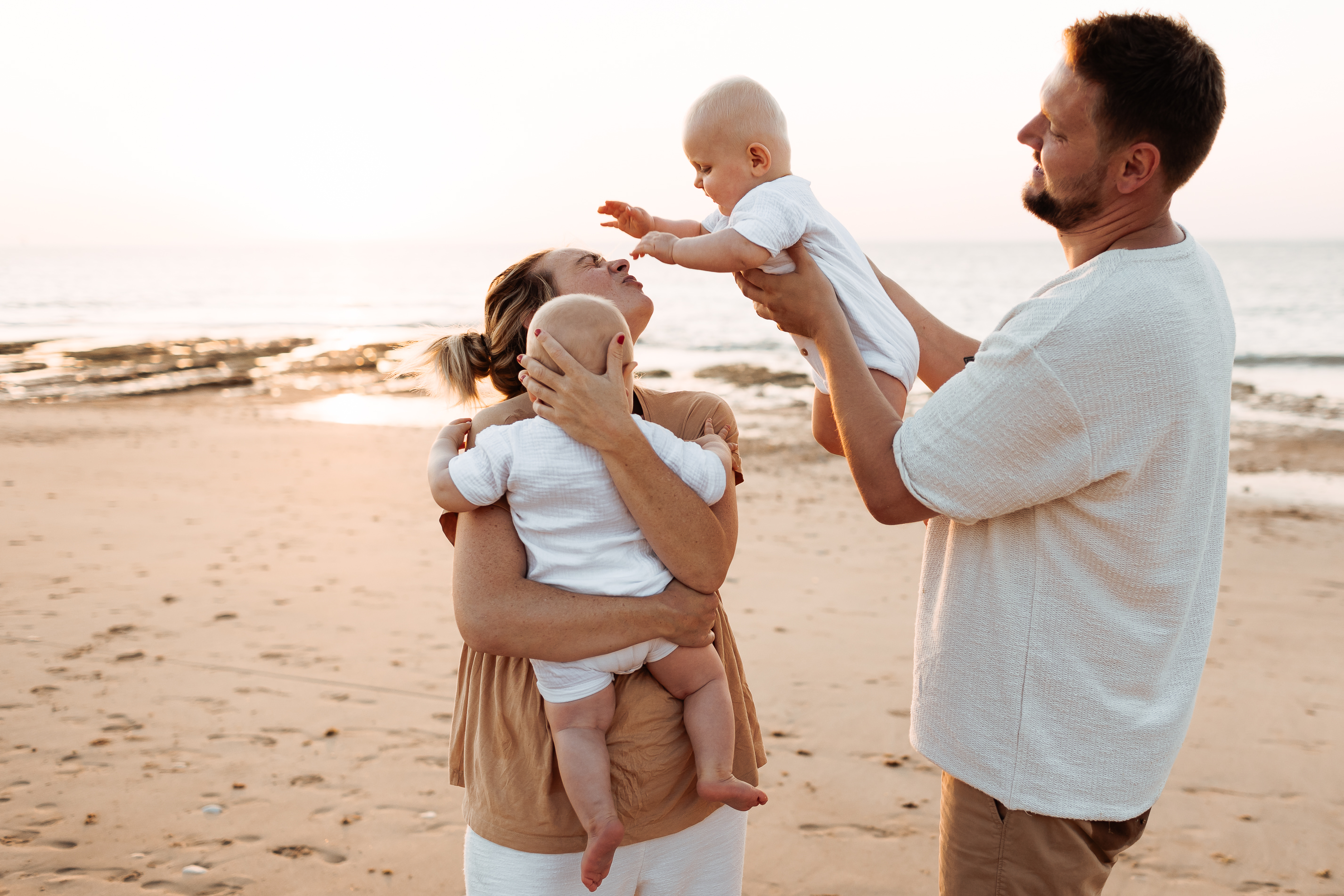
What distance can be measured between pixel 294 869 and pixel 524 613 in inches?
98.3

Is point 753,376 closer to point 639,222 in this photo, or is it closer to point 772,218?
point 639,222

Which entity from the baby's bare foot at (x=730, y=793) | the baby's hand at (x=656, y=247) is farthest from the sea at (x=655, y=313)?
the baby's bare foot at (x=730, y=793)

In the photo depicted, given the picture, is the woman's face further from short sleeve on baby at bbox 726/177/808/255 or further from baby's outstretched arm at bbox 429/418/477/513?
baby's outstretched arm at bbox 429/418/477/513

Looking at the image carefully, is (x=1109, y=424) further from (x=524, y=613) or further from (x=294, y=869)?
(x=294, y=869)

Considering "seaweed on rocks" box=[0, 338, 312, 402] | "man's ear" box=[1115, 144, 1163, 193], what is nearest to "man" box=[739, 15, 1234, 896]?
"man's ear" box=[1115, 144, 1163, 193]

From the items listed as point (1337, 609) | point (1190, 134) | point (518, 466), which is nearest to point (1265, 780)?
point (1337, 609)

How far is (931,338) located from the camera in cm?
256

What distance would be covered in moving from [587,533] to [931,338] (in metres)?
1.18

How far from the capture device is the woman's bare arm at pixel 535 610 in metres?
1.92

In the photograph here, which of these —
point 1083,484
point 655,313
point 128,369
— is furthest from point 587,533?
point 655,313

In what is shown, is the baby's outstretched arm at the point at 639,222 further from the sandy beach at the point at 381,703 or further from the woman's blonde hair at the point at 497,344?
the sandy beach at the point at 381,703

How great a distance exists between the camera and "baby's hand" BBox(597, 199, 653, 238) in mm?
2750

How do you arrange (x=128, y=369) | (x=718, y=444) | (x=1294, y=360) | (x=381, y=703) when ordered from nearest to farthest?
(x=718, y=444) < (x=381, y=703) < (x=128, y=369) < (x=1294, y=360)

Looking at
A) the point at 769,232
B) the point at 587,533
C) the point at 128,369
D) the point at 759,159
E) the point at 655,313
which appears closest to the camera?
the point at 587,533
